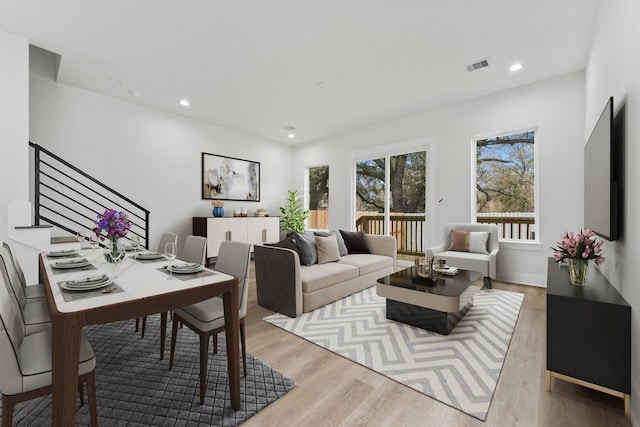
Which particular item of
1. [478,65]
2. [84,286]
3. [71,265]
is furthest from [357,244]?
[84,286]

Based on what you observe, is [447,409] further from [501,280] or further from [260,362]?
[501,280]

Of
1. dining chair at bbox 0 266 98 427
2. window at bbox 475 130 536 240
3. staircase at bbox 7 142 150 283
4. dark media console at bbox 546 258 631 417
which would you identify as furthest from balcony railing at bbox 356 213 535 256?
dining chair at bbox 0 266 98 427

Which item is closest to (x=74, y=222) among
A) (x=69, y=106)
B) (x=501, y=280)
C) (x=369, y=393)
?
(x=69, y=106)

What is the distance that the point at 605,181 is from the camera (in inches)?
77.2

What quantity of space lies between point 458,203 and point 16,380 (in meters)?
4.99

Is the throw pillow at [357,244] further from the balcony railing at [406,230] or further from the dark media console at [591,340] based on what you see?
the dark media console at [591,340]

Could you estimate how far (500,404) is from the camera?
5.29ft

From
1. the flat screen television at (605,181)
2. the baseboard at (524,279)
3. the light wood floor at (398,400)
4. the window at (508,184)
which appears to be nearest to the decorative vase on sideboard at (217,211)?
the light wood floor at (398,400)

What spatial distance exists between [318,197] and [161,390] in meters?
5.61

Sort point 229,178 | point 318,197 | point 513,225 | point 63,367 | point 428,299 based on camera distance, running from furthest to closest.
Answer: point 318,197, point 229,178, point 513,225, point 428,299, point 63,367

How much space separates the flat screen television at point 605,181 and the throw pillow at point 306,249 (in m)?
2.56

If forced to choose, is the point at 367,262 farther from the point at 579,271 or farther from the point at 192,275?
the point at 192,275

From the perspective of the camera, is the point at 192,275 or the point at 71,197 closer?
the point at 192,275

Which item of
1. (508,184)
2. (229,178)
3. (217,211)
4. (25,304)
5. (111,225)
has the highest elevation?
(229,178)
